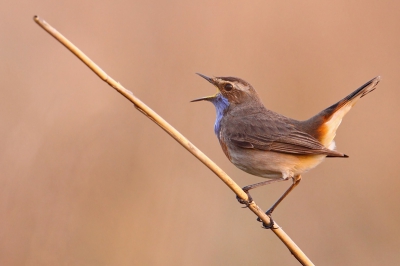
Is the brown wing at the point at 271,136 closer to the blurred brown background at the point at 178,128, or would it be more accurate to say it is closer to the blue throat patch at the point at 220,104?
the blue throat patch at the point at 220,104

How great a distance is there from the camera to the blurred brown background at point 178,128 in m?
5.12

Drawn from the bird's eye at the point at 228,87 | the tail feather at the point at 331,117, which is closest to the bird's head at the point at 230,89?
the bird's eye at the point at 228,87

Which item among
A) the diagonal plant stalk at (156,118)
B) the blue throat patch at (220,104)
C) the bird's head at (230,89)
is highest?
the bird's head at (230,89)

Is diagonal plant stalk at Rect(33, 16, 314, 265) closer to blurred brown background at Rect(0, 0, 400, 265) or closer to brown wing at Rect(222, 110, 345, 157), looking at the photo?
brown wing at Rect(222, 110, 345, 157)

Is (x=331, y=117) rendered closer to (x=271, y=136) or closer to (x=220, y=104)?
(x=271, y=136)

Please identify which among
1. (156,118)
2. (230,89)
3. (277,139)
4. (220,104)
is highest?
(230,89)

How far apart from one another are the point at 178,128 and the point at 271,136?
169 cm

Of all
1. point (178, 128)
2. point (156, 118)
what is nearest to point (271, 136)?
point (178, 128)

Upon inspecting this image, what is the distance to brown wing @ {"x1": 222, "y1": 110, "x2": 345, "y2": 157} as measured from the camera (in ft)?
14.8

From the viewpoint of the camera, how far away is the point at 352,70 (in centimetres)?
687

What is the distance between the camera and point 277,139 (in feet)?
15.4

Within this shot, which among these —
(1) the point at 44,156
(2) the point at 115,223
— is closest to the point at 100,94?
(1) the point at 44,156

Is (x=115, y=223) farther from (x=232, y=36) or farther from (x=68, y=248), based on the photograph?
(x=232, y=36)

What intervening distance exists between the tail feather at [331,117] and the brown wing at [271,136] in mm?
135
